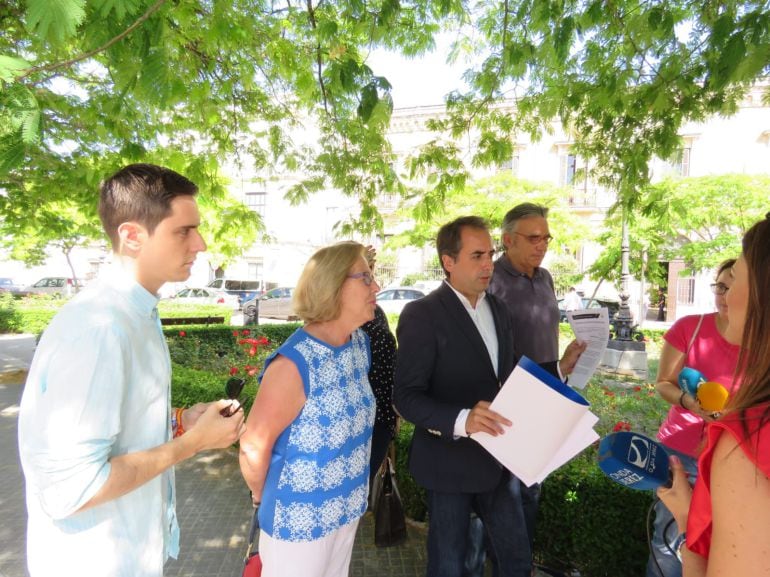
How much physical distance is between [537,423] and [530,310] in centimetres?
143

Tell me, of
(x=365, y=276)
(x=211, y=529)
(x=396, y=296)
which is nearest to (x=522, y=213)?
(x=365, y=276)

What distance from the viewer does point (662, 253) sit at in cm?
1819

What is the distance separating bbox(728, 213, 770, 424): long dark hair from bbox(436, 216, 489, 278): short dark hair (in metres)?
1.47

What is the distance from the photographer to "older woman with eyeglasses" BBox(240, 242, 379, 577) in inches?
70.1

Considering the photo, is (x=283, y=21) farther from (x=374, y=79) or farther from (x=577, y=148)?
(x=577, y=148)

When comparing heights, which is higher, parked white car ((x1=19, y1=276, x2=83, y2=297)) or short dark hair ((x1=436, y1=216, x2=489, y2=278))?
short dark hair ((x1=436, y1=216, x2=489, y2=278))

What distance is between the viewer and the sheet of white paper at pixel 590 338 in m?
2.62

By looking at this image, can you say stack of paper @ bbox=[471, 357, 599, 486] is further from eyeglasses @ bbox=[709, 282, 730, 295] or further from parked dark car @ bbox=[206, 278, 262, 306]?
parked dark car @ bbox=[206, 278, 262, 306]

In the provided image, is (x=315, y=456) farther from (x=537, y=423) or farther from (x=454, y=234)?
(x=454, y=234)

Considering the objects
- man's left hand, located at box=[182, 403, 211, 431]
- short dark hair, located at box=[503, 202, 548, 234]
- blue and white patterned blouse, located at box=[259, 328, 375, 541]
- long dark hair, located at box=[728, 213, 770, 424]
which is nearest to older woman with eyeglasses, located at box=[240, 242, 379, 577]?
blue and white patterned blouse, located at box=[259, 328, 375, 541]

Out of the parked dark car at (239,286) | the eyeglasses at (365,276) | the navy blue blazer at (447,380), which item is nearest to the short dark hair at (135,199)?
the eyeglasses at (365,276)

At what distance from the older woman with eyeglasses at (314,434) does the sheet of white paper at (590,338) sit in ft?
4.35

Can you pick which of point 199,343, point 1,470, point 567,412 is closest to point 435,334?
point 567,412

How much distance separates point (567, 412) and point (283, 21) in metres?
5.15
